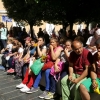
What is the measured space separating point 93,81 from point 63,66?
1.22 metres

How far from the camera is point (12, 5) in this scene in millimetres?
13883

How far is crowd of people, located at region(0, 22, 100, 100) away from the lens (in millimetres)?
4031

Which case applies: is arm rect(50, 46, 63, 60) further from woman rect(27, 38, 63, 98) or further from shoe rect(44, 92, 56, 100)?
shoe rect(44, 92, 56, 100)

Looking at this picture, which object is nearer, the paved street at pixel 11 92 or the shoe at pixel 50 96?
the shoe at pixel 50 96

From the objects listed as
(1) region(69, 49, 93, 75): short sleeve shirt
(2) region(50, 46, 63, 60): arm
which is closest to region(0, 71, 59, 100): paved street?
(2) region(50, 46, 63, 60): arm

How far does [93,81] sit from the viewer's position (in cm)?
391

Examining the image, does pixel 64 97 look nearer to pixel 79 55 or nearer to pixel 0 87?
pixel 79 55

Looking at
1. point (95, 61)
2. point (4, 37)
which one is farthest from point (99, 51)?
point (4, 37)

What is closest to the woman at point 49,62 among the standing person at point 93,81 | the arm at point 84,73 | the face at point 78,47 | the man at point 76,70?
the man at point 76,70

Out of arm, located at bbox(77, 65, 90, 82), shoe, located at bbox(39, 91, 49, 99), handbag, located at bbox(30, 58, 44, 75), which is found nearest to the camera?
arm, located at bbox(77, 65, 90, 82)

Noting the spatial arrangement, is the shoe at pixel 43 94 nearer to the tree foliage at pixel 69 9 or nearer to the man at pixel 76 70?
the man at pixel 76 70

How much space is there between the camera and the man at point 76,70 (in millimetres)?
4250

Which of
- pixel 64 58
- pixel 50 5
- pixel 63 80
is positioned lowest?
pixel 63 80

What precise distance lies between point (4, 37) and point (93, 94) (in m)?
8.04
